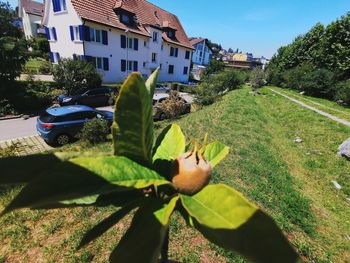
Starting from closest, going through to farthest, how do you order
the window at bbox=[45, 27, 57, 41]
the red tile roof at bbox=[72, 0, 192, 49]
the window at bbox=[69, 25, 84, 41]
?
the window at bbox=[69, 25, 84, 41] → the red tile roof at bbox=[72, 0, 192, 49] → the window at bbox=[45, 27, 57, 41]

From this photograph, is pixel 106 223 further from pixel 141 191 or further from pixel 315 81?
pixel 315 81

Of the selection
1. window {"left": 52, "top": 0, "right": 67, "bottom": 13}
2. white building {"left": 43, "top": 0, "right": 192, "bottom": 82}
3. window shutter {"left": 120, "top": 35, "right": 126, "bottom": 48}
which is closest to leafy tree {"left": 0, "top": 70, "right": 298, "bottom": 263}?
white building {"left": 43, "top": 0, "right": 192, "bottom": 82}

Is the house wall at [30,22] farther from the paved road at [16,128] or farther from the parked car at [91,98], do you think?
the paved road at [16,128]

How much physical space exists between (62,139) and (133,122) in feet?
36.8

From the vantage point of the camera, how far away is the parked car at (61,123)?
10.4 meters

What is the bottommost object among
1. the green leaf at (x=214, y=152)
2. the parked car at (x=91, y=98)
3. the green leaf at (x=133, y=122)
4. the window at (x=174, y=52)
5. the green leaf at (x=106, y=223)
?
the parked car at (x=91, y=98)

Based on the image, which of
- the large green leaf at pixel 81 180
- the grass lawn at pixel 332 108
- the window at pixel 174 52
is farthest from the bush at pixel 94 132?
the window at pixel 174 52

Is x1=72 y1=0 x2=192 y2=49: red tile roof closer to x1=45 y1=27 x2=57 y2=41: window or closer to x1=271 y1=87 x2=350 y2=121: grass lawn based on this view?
x1=45 y1=27 x2=57 y2=41: window

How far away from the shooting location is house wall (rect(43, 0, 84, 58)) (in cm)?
2278

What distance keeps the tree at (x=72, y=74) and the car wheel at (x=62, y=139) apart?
30.4 ft

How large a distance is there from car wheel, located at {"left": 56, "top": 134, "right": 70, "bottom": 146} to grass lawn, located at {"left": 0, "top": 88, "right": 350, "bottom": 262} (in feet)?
5.72

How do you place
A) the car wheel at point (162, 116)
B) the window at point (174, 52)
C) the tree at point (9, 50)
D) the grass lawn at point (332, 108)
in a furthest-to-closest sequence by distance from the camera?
the window at point (174, 52) < the grass lawn at point (332, 108) < the car wheel at point (162, 116) < the tree at point (9, 50)

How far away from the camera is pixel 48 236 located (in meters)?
4.16

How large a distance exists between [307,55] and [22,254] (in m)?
46.6
